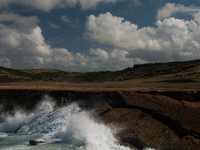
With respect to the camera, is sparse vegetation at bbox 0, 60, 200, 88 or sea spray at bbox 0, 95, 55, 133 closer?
sea spray at bbox 0, 95, 55, 133

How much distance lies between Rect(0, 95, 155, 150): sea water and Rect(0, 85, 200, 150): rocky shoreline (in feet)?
3.71

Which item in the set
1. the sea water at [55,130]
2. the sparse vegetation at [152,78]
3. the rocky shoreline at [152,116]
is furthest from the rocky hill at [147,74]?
the sea water at [55,130]

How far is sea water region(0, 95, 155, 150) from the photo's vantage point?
14.6 m

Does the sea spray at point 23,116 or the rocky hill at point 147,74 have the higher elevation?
the rocky hill at point 147,74

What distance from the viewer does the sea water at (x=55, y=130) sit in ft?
47.9

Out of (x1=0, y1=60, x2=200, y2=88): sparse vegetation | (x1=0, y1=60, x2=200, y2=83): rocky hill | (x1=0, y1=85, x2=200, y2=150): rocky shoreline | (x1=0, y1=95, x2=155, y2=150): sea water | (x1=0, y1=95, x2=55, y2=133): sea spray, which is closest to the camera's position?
(x1=0, y1=85, x2=200, y2=150): rocky shoreline

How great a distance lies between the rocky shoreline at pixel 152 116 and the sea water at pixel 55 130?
1129mm

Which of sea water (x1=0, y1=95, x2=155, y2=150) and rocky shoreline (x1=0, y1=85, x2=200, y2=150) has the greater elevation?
rocky shoreline (x1=0, y1=85, x2=200, y2=150)

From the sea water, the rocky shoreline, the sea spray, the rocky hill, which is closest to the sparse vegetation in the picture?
the rocky hill

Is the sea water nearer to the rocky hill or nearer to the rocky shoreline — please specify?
the rocky shoreline

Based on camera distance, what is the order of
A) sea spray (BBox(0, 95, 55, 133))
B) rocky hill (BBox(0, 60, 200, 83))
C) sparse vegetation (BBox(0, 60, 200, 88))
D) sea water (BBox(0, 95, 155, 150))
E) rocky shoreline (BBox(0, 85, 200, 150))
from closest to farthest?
rocky shoreline (BBox(0, 85, 200, 150)), sea water (BBox(0, 95, 155, 150)), sea spray (BBox(0, 95, 55, 133)), sparse vegetation (BBox(0, 60, 200, 88)), rocky hill (BBox(0, 60, 200, 83))

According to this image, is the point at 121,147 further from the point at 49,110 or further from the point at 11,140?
the point at 49,110

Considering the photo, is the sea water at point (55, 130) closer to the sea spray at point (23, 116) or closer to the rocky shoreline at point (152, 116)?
the sea spray at point (23, 116)

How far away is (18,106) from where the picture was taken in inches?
1014
